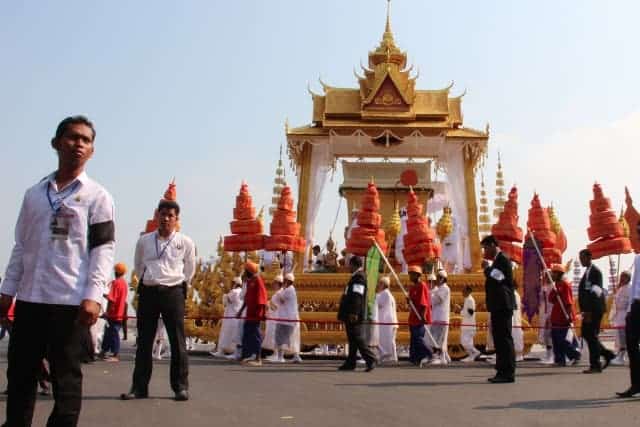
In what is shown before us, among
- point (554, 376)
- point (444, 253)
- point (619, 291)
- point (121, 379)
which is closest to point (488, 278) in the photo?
point (554, 376)

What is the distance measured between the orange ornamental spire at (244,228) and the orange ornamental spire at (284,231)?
308mm

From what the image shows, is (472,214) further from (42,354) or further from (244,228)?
(42,354)

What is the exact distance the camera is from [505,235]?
17.5 meters

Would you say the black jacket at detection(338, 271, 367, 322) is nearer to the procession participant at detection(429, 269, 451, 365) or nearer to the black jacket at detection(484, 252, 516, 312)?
the black jacket at detection(484, 252, 516, 312)

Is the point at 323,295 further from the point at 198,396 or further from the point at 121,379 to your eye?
the point at 198,396

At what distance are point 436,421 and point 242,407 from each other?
66.2 inches

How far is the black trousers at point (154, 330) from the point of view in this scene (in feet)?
22.2

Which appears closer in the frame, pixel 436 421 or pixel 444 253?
pixel 436 421

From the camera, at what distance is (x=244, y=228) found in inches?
680

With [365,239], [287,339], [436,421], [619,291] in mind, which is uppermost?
[365,239]

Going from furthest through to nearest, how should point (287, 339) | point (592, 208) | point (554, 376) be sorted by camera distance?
point (592, 208)
point (287, 339)
point (554, 376)

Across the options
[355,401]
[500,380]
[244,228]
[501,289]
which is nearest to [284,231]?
→ [244,228]

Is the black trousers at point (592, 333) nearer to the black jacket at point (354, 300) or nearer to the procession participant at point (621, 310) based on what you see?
the black jacket at point (354, 300)

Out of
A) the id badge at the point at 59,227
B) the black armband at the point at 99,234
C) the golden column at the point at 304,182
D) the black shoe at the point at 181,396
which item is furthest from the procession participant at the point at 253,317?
the golden column at the point at 304,182
